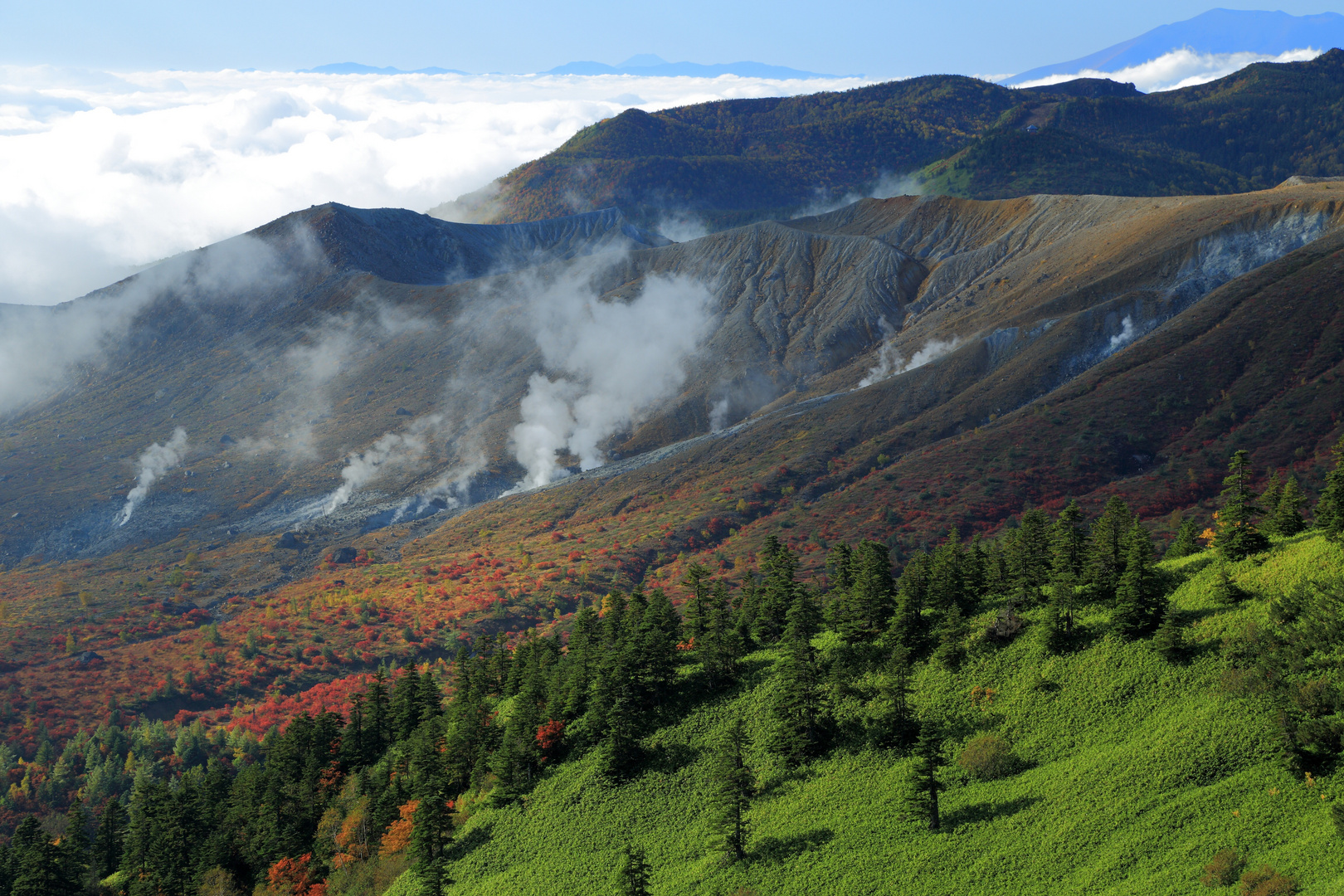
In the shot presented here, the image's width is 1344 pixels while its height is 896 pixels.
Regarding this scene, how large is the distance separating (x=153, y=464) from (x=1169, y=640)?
16621 cm

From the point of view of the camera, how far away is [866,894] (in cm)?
3738

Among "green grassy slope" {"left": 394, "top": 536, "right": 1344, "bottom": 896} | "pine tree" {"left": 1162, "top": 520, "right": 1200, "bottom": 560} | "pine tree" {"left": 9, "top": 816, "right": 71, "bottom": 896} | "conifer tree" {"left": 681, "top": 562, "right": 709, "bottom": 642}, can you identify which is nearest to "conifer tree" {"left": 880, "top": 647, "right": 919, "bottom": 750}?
"green grassy slope" {"left": 394, "top": 536, "right": 1344, "bottom": 896}

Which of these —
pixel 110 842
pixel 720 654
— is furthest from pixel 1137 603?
pixel 110 842

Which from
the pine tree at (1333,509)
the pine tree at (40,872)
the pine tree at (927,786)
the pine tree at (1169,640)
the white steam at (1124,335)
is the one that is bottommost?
the pine tree at (40,872)

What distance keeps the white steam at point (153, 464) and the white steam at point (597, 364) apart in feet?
205

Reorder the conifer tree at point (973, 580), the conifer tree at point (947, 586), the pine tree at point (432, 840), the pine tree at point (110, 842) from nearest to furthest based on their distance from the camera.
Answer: the pine tree at point (432, 840), the conifer tree at point (947, 586), the conifer tree at point (973, 580), the pine tree at point (110, 842)

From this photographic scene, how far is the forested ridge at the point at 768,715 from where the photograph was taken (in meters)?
40.5

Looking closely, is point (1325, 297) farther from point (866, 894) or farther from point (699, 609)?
point (866, 894)

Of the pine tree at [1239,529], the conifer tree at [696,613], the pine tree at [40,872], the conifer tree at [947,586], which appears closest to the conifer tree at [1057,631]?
the conifer tree at [947,586]

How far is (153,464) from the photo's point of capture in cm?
16362

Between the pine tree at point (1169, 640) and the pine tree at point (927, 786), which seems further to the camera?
the pine tree at point (1169, 640)

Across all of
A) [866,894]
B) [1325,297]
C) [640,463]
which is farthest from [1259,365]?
[866,894]

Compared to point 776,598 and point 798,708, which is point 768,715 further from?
point 776,598

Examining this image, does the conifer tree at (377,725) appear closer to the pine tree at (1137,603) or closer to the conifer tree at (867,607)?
the conifer tree at (867,607)
